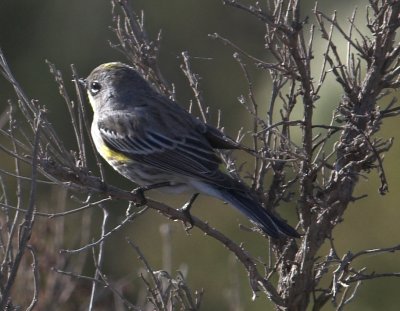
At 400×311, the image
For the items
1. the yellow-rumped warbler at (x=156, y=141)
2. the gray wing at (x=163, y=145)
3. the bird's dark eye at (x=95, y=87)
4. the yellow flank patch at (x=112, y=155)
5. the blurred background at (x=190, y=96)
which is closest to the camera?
the yellow-rumped warbler at (x=156, y=141)

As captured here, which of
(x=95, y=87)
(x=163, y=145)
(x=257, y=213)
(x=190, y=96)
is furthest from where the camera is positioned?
(x=190, y=96)

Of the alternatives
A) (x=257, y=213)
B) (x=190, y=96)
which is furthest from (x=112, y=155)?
(x=190, y=96)

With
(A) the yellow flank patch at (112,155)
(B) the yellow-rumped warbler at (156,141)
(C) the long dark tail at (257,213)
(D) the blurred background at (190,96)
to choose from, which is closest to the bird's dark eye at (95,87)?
(B) the yellow-rumped warbler at (156,141)

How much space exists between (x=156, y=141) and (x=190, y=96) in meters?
7.91

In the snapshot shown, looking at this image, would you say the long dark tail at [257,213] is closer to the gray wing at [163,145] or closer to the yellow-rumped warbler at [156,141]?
the yellow-rumped warbler at [156,141]

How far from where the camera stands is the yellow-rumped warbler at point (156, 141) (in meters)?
5.02

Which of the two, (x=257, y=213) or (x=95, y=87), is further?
(x=95, y=87)

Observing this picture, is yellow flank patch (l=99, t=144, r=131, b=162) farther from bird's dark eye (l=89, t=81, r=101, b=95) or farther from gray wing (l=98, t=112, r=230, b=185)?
bird's dark eye (l=89, t=81, r=101, b=95)

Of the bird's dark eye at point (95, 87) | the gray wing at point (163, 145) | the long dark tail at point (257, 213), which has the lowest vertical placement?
the long dark tail at point (257, 213)

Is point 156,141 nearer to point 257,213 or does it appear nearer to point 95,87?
point 95,87

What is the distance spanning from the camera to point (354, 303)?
879 cm

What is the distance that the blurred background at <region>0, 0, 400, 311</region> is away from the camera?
889cm

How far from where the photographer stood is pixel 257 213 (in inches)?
176

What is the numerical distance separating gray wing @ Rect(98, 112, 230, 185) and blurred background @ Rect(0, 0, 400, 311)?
11.3ft
